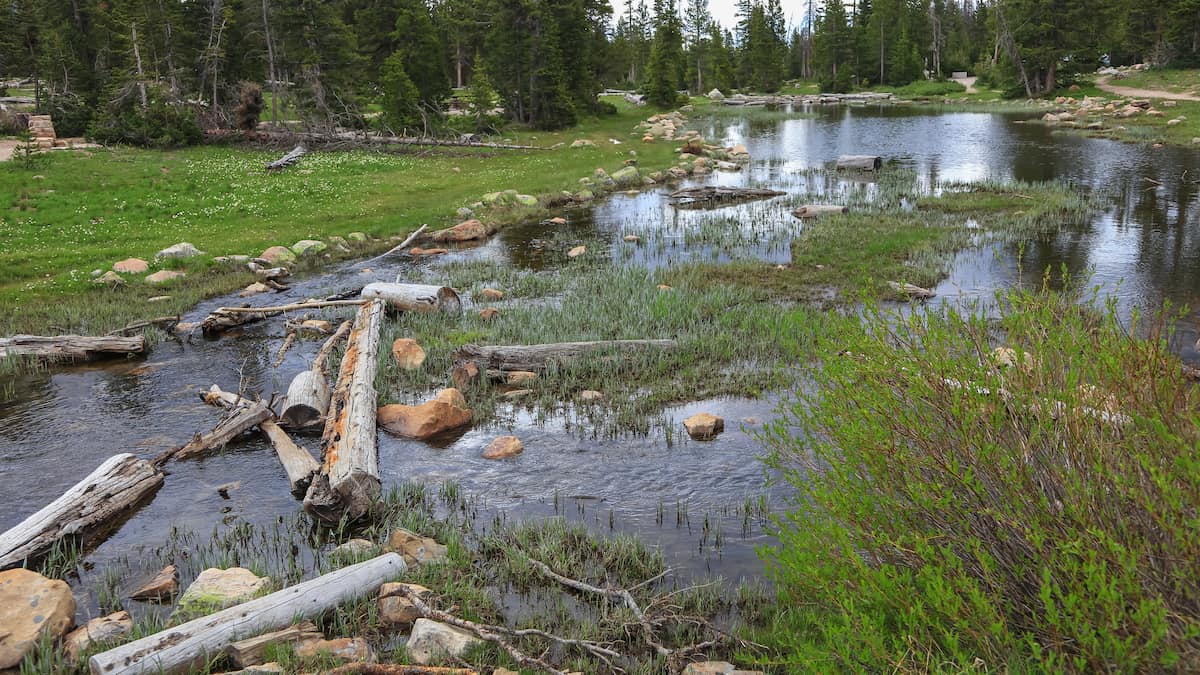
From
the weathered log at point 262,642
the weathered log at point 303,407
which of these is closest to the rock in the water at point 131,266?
the weathered log at point 303,407

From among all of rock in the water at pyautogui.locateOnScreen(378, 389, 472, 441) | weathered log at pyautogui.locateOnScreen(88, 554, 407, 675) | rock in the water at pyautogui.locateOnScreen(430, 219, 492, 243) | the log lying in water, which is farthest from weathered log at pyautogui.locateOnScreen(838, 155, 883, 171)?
weathered log at pyautogui.locateOnScreen(88, 554, 407, 675)

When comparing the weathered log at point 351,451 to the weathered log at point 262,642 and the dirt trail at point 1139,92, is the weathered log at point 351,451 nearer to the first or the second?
the weathered log at point 262,642

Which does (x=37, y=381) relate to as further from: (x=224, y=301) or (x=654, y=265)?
(x=654, y=265)

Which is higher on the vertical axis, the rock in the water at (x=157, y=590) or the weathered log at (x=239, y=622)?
the weathered log at (x=239, y=622)

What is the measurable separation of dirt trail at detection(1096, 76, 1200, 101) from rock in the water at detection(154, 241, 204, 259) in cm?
5280

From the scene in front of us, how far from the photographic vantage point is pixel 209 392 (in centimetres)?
1130

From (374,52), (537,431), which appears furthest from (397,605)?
(374,52)

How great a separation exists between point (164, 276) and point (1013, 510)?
1771 cm

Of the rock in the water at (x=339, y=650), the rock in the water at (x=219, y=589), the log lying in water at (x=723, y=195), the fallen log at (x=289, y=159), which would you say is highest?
the fallen log at (x=289, y=159)

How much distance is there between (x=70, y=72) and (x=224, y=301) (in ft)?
114

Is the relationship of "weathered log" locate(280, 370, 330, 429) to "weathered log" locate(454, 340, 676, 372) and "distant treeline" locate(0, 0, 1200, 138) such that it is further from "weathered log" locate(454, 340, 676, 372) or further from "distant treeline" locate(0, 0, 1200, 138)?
"distant treeline" locate(0, 0, 1200, 138)

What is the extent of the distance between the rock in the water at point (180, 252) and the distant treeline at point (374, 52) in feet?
71.7

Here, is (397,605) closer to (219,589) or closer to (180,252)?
(219,589)

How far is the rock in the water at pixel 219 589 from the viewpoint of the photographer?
6328mm
